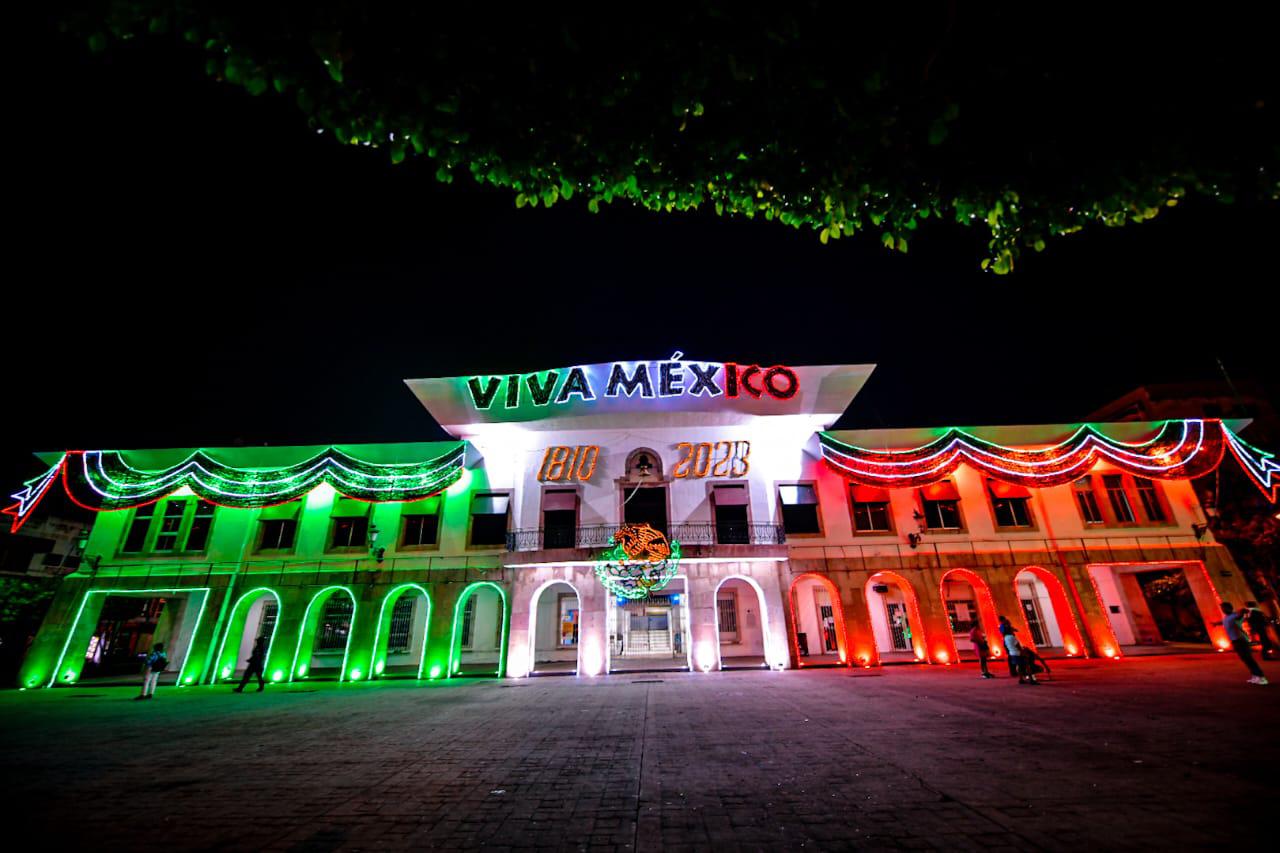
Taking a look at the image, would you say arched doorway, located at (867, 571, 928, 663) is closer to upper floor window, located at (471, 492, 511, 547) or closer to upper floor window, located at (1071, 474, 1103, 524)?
upper floor window, located at (1071, 474, 1103, 524)

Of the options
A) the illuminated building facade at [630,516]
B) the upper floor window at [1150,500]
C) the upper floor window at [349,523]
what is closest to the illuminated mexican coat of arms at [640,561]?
the illuminated building facade at [630,516]

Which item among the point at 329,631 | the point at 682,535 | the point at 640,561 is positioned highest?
the point at 682,535

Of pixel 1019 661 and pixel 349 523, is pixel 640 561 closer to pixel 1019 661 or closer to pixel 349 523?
pixel 1019 661

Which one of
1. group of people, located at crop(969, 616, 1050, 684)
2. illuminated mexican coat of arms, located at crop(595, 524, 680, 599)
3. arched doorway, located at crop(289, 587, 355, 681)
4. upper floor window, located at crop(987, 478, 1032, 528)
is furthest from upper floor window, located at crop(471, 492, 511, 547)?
upper floor window, located at crop(987, 478, 1032, 528)

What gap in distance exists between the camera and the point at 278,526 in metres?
19.1

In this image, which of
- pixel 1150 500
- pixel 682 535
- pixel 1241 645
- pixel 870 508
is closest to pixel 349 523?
pixel 682 535

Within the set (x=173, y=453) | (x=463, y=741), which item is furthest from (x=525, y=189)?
(x=173, y=453)

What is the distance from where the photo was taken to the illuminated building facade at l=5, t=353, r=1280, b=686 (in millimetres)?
17156

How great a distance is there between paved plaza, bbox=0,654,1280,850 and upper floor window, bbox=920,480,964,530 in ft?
27.5

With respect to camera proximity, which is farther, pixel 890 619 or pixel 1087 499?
pixel 890 619

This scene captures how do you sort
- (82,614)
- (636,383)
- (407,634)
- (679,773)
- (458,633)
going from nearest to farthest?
(679,773) → (458,633) → (82,614) → (636,383) → (407,634)

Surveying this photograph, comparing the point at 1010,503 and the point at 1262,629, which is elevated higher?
the point at 1010,503

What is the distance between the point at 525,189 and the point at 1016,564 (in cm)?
2120

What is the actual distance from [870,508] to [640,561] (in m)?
9.66
